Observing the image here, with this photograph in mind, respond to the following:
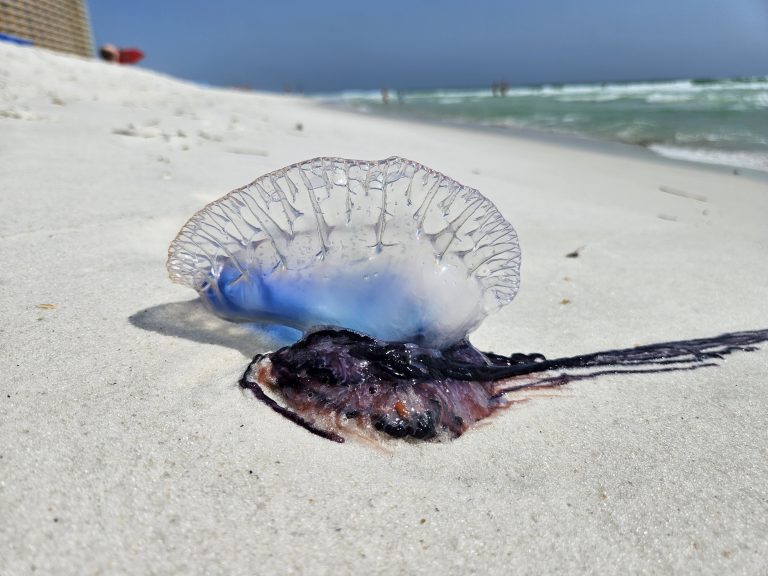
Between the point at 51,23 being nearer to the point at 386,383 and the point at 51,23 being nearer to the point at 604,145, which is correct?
the point at 604,145

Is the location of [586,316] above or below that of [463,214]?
below

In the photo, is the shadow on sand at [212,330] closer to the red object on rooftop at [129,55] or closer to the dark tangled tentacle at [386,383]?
the dark tangled tentacle at [386,383]

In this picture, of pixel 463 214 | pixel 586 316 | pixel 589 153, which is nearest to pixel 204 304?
pixel 463 214

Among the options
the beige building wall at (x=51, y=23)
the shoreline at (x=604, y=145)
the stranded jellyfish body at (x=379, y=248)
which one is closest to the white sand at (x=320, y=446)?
the stranded jellyfish body at (x=379, y=248)

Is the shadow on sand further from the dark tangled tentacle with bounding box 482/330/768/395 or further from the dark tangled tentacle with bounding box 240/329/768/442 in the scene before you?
the dark tangled tentacle with bounding box 482/330/768/395

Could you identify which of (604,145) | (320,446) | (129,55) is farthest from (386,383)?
(129,55)

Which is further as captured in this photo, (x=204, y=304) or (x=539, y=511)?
(x=204, y=304)

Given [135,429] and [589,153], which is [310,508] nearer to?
[135,429]
